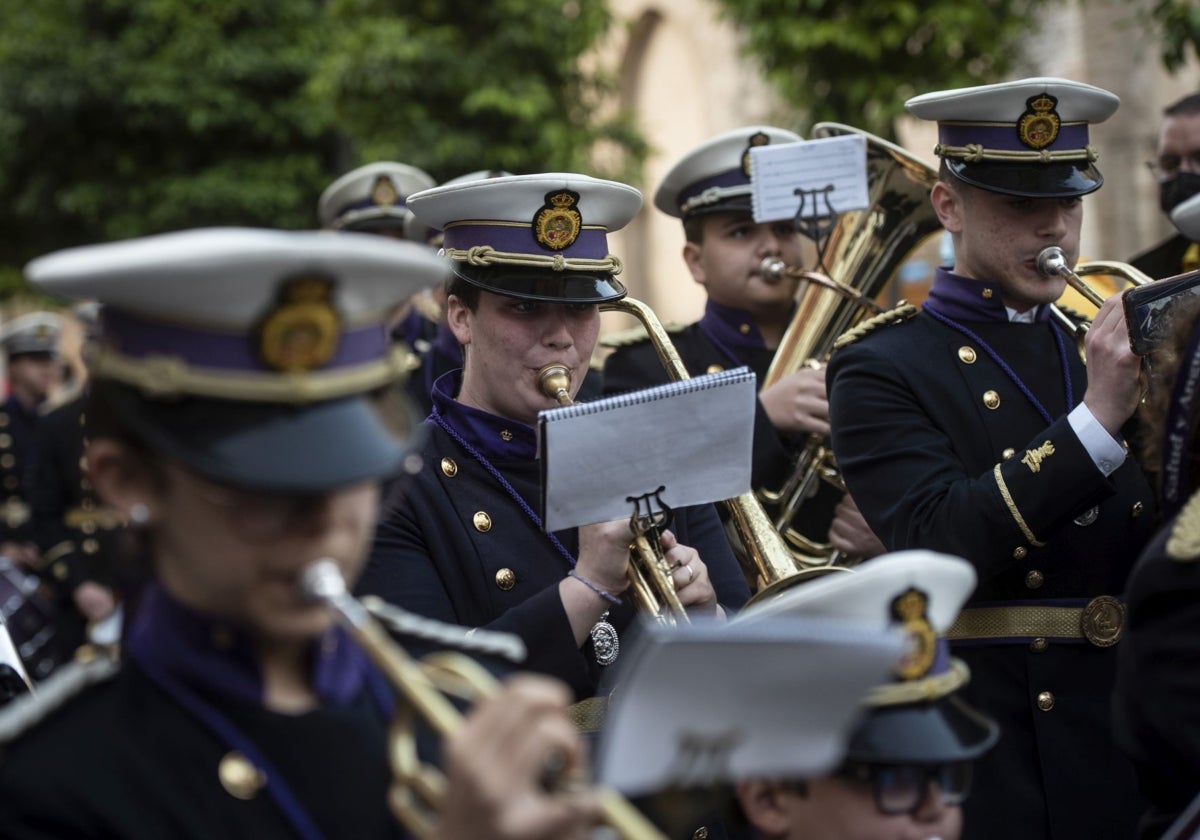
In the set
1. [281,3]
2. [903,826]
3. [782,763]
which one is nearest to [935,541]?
[903,826]

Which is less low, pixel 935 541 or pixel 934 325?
pixel 934 325

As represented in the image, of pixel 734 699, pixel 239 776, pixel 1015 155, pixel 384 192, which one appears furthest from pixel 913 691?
pixel 384 192

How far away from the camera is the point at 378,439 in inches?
79.4

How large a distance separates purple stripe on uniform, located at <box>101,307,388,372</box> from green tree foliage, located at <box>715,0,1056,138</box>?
345 inches

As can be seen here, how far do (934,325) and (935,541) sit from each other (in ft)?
2.06

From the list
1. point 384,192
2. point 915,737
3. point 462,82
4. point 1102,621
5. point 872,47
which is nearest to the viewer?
point 915,737

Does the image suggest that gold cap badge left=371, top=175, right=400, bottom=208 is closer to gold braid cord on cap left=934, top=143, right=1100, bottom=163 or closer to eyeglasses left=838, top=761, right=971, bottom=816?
gold braid cord on cap left=934, top=143, right=1100, bottom=163

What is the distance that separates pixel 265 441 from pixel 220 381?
9 centimetres

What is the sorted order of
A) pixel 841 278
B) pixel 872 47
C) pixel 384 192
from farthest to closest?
1. pixel 872 47
2. pixel 384 192
3. pixel 841 278

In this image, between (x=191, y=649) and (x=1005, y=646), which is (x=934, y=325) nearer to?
(x=1005, y=646)

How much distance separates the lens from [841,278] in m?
5.38

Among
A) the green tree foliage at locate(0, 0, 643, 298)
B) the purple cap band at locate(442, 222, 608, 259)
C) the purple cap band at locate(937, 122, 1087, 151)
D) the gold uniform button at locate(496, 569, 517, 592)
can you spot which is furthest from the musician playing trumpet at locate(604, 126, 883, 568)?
the green tree foliage at locate(0, 0, 643, 298)

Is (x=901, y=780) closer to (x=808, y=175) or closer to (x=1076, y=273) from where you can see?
(x=1076, y=273)

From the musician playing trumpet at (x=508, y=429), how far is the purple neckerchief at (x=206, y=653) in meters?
1.21
